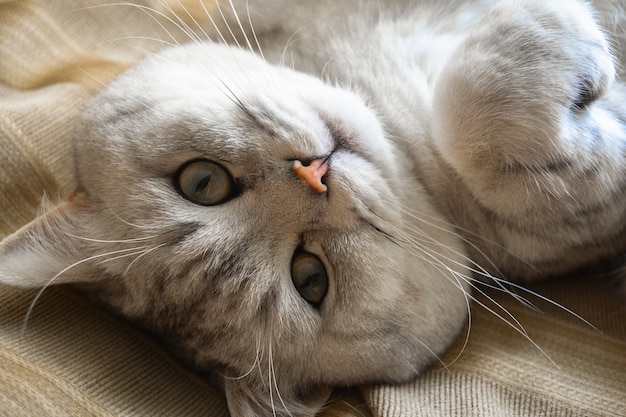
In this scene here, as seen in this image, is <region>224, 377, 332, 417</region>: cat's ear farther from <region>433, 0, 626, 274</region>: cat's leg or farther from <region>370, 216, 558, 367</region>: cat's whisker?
<region>433, 0, 626, 274</region>: cat's leg

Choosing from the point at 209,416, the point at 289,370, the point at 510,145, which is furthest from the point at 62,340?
the point at 510,145

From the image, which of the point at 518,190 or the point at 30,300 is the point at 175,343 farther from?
the point at 518,190

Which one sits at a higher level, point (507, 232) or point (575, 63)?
point (575, 63)

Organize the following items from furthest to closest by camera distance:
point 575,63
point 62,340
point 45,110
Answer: point 45,110, point 62,340, point 575,63

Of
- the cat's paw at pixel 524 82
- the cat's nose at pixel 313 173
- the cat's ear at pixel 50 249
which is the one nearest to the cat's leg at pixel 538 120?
the cat's paw at pixel 524 82

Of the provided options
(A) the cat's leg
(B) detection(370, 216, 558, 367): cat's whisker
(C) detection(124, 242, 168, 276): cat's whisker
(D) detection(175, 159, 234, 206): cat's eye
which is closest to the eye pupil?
(D) detection(175, 159, 234, 206): cat's eye

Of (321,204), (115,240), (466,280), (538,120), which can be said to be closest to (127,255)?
(115,240)

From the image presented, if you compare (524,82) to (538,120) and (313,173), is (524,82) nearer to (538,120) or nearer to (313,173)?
(538,120)
